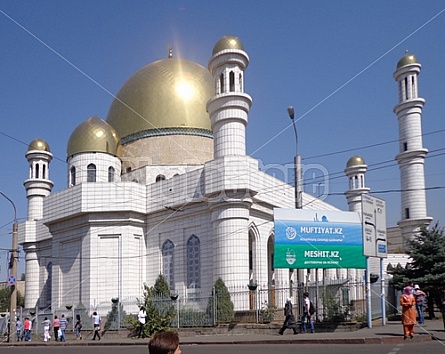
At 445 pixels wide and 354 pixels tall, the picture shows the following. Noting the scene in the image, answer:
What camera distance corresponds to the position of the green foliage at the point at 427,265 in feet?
77.6

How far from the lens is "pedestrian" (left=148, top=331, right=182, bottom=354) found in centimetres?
389

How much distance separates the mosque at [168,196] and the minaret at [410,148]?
0.08 meters

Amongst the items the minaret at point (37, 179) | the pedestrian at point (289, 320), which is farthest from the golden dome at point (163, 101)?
the pedestrian at point (289, 320)

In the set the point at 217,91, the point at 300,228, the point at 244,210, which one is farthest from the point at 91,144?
the point at 300,228

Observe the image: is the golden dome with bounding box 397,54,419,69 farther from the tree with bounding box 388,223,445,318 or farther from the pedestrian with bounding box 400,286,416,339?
the pedestrian with bounding box 400,286,416,339

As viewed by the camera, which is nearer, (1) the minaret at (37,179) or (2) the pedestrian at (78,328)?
(2) the pedestrian at (78,328)

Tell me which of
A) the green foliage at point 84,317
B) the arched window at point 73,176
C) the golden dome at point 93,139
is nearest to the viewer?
the green foliage at point 84,317

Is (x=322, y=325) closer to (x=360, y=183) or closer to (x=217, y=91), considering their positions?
(x=217, y=91)

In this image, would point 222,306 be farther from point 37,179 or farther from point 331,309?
point 37,179

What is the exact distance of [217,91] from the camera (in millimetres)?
28297

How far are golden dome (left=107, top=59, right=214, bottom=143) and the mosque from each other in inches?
2.8

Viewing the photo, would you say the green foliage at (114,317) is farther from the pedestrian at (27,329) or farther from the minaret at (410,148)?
the minaret at (410,148)

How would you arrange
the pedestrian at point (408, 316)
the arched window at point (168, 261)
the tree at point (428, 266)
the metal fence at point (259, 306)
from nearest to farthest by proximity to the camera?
the pedestrian at point (408, 316)
the metal fence at point (259, 306)
the tree at point (428, 266)
the arched window at point (168, 261)

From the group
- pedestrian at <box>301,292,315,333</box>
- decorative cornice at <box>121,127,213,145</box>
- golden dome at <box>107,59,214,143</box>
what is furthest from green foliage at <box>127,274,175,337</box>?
golden dome at <box>107,59,214,143</box>
